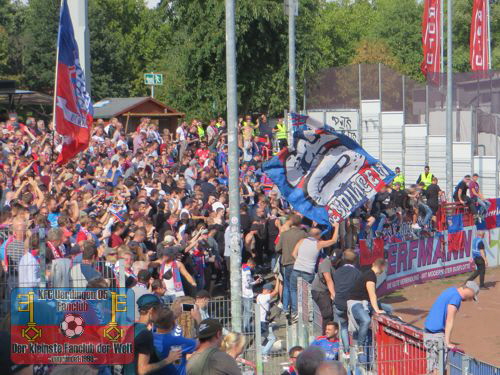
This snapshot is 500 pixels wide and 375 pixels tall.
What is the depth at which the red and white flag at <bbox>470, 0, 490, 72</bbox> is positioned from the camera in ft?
117

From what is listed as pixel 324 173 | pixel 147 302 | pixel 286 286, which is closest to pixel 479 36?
pixel 324 173

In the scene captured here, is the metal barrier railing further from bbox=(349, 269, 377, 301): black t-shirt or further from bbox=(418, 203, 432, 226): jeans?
bbox=(418, 203, 432, 226): jeans

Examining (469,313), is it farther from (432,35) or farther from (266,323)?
(432,35)

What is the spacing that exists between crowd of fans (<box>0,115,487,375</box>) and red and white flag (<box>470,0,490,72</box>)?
1033 cm

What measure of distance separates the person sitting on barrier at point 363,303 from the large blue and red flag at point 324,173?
324 centimetres

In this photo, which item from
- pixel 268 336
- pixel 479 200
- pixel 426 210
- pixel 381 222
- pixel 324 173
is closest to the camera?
A: pixel 268 336

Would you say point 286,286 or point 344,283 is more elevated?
point 344,283

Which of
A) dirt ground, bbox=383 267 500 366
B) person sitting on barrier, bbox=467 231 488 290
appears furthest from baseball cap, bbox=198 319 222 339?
person sitting on barrier, bbox=467 231 488 290

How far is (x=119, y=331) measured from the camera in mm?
8078

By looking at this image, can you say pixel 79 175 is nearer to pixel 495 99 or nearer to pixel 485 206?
pixel 485 206

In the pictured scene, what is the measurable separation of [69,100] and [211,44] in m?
26.6

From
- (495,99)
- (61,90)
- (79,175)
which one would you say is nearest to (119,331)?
(61,90)

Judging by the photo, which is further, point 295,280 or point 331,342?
point 295,280

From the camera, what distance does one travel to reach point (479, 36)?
36.3m
